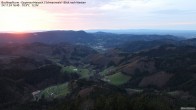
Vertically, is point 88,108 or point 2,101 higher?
point 88,108

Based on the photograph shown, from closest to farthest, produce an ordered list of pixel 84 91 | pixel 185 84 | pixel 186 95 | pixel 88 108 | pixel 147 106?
1. pixel 147 106
2. pixel 88 108
3. pixel 84 91
4. pixel 186 95
5. pixel 185 84

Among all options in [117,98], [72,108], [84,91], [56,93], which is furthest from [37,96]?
[117,98]

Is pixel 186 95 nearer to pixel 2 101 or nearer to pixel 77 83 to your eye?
pixel 77 83

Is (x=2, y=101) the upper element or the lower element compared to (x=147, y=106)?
lower

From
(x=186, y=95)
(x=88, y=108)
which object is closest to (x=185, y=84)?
(x=186, y=95)

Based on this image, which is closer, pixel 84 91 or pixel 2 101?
pixel 84 91

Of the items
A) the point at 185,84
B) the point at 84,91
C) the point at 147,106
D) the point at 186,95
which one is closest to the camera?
the point at 147,106

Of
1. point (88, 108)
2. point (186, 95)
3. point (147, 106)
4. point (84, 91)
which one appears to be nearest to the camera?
point (147, 106)

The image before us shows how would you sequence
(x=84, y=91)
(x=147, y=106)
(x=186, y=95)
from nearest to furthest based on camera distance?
(x=147, y=106)
(x=84, y=91)
(x=186, y=95)

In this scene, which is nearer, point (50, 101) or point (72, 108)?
point (72, 108)
